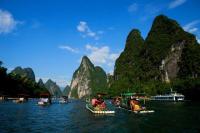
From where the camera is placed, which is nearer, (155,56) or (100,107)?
(100,107)

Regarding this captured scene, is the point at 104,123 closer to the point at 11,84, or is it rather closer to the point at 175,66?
the point at 11,84

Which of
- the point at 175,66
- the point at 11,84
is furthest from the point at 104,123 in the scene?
the point at 175,66

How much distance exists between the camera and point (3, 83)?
162625 millimetres

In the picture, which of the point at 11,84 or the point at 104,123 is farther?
the point at 11,84

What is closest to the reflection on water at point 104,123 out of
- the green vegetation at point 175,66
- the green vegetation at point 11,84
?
the green vegetation at point 175,66

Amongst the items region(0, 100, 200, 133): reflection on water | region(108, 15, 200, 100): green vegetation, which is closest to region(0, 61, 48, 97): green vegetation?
region(108, 15, 200, 100): green vegetation

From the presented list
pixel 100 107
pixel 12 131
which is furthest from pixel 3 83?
pixel 12 131

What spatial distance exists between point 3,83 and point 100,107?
391 ft

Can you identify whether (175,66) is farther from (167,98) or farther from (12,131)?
(12,131)

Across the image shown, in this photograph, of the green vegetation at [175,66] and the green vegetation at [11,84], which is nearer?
the green vegetation at [175,66]

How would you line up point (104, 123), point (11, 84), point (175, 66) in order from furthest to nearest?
1. point (175, 66)
2. point (11, 84)
3. point (104, 123)

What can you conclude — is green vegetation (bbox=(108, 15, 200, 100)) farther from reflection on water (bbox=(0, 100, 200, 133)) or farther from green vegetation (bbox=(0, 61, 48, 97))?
reflection on water (bbox=(0, 100, 200, 133))

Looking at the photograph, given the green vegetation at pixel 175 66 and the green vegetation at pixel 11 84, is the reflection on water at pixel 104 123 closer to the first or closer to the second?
the green vegetation at pixel 175 66

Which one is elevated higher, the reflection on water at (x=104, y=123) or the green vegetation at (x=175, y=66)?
the green vegetation at (x=175, y=66)
